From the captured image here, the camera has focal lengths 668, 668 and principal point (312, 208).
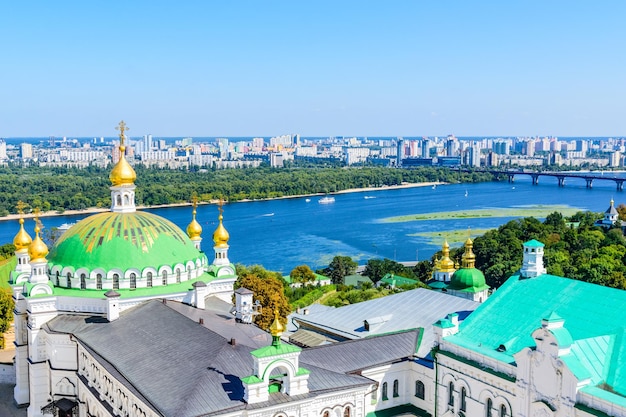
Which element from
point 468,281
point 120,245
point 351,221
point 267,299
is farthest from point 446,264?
point 351,221

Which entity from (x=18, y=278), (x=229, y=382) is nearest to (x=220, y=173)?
(x=18, y=278)

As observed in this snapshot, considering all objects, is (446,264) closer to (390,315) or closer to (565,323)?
(390,315)

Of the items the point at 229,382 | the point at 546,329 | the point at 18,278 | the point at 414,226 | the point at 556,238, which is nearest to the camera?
the point at 546,329

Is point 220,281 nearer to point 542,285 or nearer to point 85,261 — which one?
point 85,261

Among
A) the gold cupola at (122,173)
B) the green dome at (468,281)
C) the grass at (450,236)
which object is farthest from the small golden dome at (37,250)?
the grass at (450,236)

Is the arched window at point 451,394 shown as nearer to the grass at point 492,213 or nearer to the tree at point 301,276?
the tree at point 301,276

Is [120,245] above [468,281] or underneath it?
above
